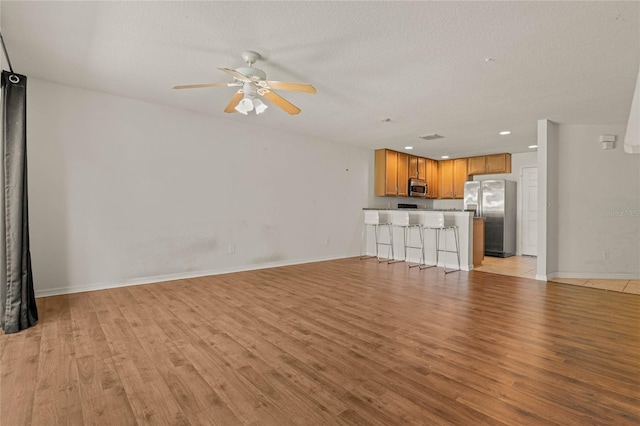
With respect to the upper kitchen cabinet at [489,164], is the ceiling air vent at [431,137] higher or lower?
higher

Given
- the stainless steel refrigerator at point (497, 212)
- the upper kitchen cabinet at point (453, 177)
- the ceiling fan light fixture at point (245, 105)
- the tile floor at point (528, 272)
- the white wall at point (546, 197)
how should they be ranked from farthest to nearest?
the upper kitchen cabinet at point (453, 177) < the stainless steel refrigerator at point (497, 212) < the white wall at point (546, 197) < the tile floor at point (528, 272) < the ceiling fan light fixture at point (245, 105)

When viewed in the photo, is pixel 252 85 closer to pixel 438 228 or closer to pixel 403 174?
pixel 438 228

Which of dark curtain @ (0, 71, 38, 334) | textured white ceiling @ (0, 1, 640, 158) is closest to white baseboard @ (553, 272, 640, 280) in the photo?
textured white ceiling @ (0, 1, 640, 158)

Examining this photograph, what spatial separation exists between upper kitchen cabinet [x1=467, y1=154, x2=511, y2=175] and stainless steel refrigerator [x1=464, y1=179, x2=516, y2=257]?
19.2 inches

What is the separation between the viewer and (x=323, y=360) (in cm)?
214

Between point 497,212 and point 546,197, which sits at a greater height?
point 546,197

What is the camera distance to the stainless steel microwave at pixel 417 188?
312 inches

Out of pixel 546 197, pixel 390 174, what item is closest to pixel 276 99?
pixel 546 197

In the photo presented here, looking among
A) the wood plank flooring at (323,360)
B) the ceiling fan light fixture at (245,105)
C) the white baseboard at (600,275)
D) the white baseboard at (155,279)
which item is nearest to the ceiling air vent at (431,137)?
the white baseboard at (600,275)

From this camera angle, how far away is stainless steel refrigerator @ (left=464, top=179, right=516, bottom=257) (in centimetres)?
698

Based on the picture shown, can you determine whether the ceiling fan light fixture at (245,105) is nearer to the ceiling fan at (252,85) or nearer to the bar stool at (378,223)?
the ceiling fan at (252,85)

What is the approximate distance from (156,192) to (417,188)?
620cm

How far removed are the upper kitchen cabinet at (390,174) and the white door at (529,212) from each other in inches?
109

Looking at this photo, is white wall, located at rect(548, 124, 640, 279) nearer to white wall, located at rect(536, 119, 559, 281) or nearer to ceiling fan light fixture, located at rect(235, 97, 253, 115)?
white wall, located at rect(536, 119, 559, 281)
